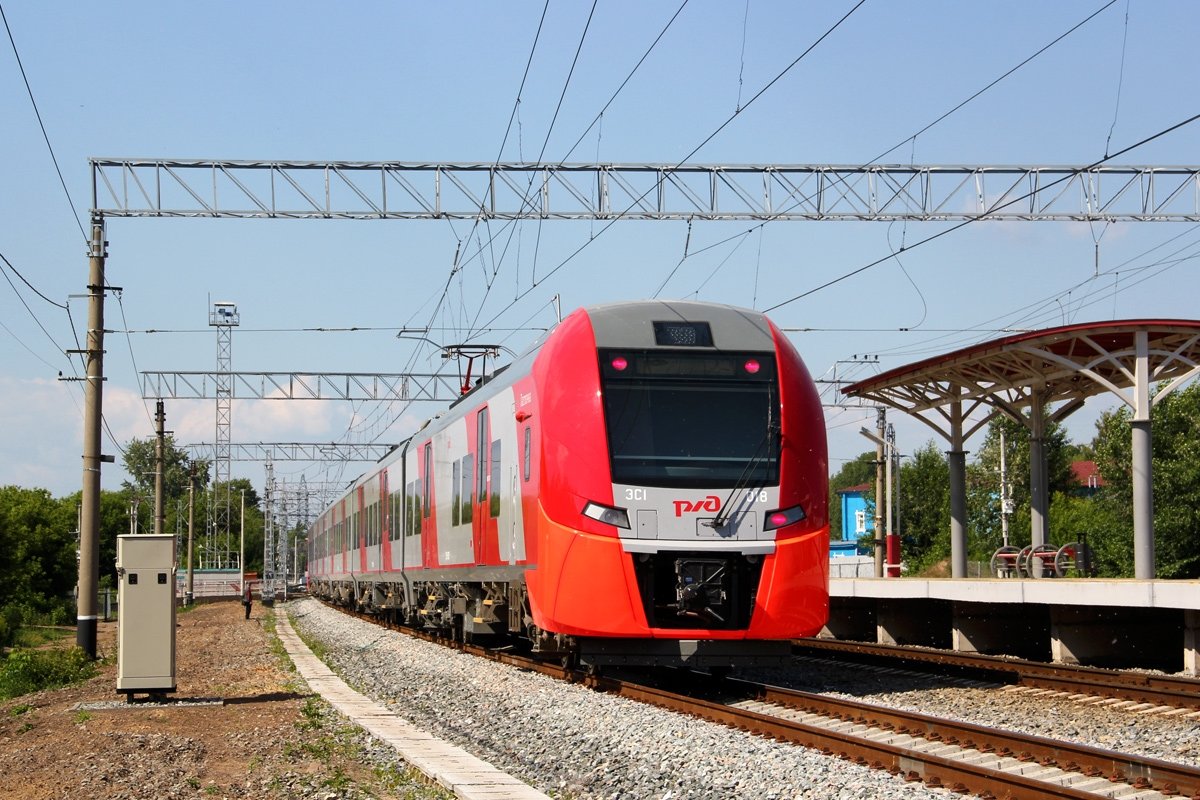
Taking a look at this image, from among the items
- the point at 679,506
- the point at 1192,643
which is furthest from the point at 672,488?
the point at 1192,643

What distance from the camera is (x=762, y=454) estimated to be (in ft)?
42.8

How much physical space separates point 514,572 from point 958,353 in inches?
316

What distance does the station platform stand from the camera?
48.4 feet

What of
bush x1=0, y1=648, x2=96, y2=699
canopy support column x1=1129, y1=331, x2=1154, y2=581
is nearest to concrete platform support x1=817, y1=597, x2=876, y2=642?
canopy support column x1=1129, y1=331, x2=1154, y2=581

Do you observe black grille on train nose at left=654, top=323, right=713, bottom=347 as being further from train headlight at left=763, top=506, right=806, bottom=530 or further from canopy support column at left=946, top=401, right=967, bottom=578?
canopy support column at left=946, top=401, right=967, bottom=578

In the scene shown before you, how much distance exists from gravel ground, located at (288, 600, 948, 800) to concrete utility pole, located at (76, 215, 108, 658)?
19.0ft

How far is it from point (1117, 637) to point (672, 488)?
7.32 metres

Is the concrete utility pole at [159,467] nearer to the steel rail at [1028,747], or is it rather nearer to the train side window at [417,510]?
the train side window at [417,510]

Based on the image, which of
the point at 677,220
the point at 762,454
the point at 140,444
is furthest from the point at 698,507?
the point at 140,444

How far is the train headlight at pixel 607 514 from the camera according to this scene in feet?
41.5

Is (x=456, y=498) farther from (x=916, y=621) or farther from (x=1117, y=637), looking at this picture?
(x=1117, y=637)

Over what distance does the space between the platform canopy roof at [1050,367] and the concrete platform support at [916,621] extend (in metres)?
3.14

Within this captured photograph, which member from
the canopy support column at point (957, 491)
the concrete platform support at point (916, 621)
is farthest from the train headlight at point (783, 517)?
the canopy support column at point (957, 491)

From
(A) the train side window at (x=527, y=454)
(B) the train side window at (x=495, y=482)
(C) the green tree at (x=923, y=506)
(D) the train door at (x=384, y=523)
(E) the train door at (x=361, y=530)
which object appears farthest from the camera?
(C) the green tree at (x=923, y=506)
